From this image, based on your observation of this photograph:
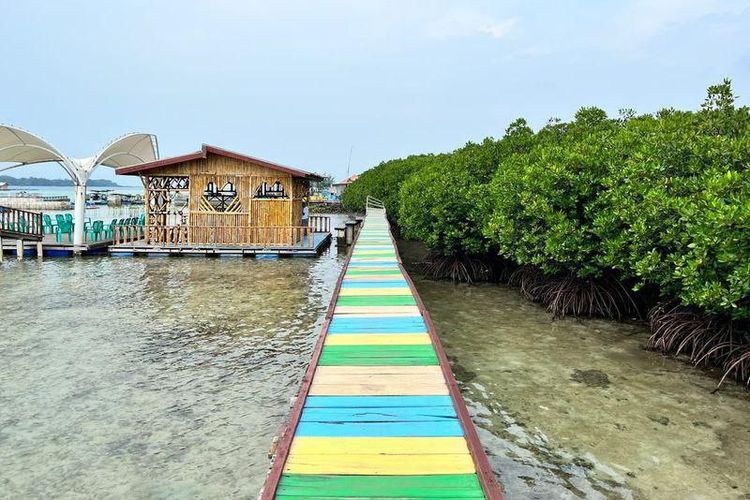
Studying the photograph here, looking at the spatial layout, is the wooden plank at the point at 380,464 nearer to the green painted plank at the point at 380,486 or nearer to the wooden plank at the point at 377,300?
the green painted plank at the point at 380,486

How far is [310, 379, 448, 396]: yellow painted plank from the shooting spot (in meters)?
4.49

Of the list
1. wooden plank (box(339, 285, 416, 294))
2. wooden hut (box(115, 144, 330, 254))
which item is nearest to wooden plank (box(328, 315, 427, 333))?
wooden plank (box(339, 285, 416, 294))

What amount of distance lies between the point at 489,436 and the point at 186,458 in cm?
313

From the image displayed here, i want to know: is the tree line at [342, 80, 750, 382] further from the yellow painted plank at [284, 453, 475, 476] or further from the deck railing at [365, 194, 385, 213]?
the deck railing at [365, 194, 385, 213]

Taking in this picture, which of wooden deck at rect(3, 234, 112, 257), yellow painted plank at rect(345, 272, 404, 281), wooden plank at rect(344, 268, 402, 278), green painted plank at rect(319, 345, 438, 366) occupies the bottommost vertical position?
wooden deck at rect(3, 234, 112, 257)

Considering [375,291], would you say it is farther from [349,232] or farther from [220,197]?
[349,232]

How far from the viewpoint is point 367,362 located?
5266 millimetres

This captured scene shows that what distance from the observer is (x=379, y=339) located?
5.98 metres

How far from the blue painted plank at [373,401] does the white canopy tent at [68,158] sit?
17.5m

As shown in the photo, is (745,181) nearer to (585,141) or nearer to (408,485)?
(585,141)

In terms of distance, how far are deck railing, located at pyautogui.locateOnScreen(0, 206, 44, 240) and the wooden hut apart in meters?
2.86

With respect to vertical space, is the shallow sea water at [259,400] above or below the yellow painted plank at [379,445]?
below

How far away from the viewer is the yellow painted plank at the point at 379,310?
7.13m

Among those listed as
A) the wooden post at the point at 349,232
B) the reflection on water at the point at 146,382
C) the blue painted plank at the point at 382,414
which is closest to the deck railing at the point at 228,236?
the wooden post at the point at 349,232
